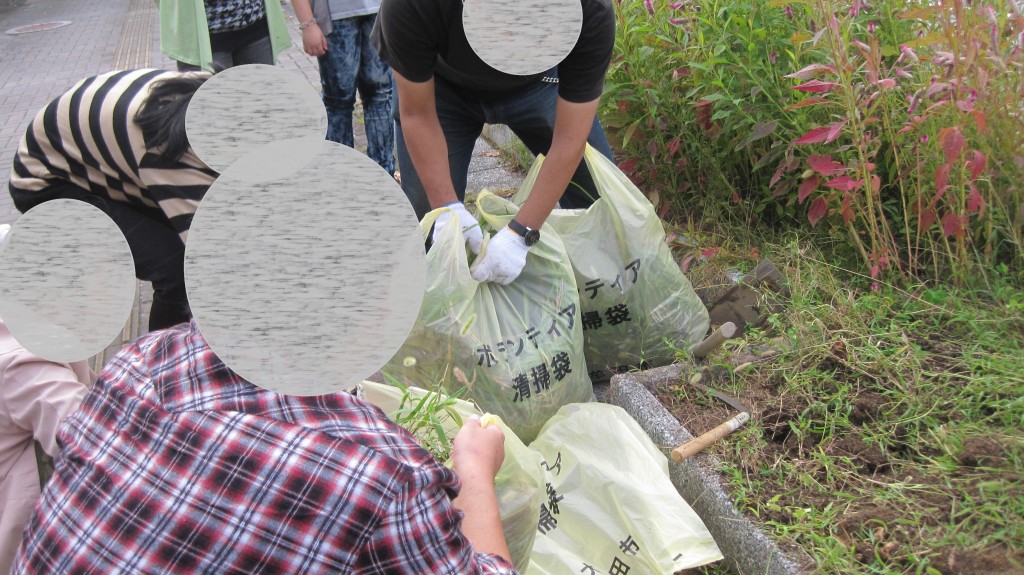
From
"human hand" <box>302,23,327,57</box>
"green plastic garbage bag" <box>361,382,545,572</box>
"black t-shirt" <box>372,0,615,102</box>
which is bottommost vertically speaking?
"green plastic garbage bag" <box>361,382,545,572</box>

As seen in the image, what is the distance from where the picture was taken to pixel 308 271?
0.86m

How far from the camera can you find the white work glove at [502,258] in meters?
2.03

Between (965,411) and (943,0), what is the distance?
3.29ft

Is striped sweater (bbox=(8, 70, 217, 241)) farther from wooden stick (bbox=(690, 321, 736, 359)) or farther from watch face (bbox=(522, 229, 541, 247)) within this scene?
wooden stick (bbox=(690, 321, 736, 359))

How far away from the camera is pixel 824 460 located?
5.74 ft

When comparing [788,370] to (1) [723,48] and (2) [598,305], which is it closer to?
(2) [598,305]

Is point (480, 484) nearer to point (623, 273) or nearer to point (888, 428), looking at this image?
point (888, 428)

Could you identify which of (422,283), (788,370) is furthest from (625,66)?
(422,283)

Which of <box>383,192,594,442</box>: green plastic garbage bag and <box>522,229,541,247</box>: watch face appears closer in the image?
<box>383,192,594,442</box>: green plastic garbage bag

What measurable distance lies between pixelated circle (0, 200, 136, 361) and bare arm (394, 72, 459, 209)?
131 centimetres

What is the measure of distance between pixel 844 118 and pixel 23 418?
208 cm

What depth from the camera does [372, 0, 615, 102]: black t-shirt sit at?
1.94m

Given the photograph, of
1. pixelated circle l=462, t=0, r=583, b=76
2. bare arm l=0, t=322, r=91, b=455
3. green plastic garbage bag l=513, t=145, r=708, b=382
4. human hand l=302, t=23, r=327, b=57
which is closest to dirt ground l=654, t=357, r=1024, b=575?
green plastic garbage bag l=513, t=145, r=708, b=382

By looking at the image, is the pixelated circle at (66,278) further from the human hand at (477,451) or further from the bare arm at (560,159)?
the bare arm at (560,159)
